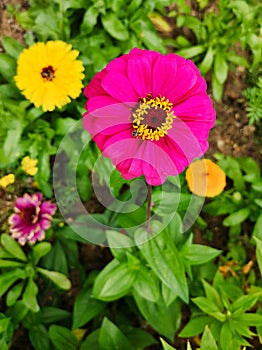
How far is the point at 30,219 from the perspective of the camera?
1.81 m

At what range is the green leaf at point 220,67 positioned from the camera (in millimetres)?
2166

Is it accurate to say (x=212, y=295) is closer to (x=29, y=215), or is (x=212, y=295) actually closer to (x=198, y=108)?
(x=29, y=215)

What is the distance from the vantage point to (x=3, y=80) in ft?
6.79

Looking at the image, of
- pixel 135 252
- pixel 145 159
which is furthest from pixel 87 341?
pixel 145 159

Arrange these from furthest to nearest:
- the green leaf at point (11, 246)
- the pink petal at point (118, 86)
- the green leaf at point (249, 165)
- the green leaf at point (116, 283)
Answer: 1. the green leaf at point (249, 165)
2. the green leaf at point (11, 246)
3. the green leaf at point (116, 283)
4. the pink petal at point (118, 86)

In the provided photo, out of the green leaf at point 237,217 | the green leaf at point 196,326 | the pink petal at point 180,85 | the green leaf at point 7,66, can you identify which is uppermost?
the pink petal at point 180,85

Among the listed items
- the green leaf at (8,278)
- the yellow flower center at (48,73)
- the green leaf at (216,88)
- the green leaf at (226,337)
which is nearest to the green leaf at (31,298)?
the green leaf at (8,278)

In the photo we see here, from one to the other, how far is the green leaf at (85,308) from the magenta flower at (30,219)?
33 cm

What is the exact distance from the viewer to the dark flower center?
1.80 metres

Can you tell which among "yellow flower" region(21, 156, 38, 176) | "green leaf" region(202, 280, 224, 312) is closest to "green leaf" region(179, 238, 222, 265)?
"green leaf" region(202, 280, 224, 312)

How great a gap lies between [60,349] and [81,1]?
4.79ft

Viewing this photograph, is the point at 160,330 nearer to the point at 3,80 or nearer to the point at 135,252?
the point at 135,252

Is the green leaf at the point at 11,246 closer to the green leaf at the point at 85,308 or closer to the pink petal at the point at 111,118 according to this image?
the green leaf at the point at 85,308

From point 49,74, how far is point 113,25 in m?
0.41
